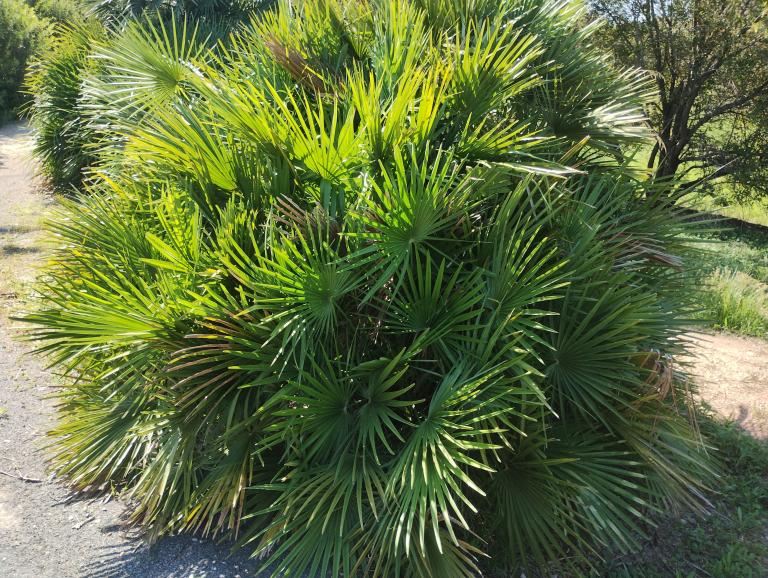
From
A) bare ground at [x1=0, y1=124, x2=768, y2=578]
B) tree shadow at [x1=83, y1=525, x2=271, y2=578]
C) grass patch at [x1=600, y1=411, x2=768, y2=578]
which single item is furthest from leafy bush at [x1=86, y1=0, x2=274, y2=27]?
grass patch at [x1=600, y1=411, x2=768, y2=578]

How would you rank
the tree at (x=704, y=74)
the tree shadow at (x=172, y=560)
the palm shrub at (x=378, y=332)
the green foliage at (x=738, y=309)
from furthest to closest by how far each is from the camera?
the tree at (x=704, y=74), the green foliage at (x=738, y=309), the tree shadow at (x=172, y=560), the palm shrub at (x=378, y=332)

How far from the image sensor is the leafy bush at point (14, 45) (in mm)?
18500

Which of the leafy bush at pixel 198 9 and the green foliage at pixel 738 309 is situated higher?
the leafy bush at pixel 198 9

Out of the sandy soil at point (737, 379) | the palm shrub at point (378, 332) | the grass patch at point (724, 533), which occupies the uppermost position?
the palm shrub at point (378, 332)

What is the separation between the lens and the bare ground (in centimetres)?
323

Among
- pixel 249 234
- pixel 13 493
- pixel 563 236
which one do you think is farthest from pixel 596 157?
pixel 13 493

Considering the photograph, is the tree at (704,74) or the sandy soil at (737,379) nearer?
the sandy soil at (737,379)

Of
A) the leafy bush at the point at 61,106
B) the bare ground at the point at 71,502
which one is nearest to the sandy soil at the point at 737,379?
the bare ground at the point at 71,502

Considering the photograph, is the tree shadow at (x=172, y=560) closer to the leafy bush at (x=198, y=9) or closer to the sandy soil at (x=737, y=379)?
the sandy soil at (x=737, y=379)

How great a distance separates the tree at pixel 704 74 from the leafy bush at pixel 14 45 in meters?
14.9

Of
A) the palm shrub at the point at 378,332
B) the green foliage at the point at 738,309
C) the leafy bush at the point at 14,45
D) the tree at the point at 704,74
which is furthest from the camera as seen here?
the leafy bush at the point at 14,45

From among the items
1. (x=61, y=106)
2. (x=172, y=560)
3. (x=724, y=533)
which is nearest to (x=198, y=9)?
(x=61, y=106)

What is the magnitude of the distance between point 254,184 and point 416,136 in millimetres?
827

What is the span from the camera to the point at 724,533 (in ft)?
12.7
